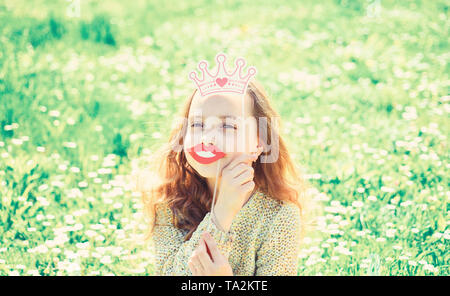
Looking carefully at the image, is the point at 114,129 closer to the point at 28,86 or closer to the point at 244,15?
the point at 28,86

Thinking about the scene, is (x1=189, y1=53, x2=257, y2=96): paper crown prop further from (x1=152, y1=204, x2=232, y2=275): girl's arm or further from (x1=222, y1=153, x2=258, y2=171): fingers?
(x1=152, y1=204, x2=232, y2=275): girl's arm

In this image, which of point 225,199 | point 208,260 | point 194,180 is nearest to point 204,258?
point 208,260

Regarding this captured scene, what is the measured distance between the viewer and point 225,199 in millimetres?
1525

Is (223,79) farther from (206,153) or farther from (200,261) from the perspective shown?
(200,261)

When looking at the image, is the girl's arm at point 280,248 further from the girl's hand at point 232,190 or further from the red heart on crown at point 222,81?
the red heart on crown at point 222,81

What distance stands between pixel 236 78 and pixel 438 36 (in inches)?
184

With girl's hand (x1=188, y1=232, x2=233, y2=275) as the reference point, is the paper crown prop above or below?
above

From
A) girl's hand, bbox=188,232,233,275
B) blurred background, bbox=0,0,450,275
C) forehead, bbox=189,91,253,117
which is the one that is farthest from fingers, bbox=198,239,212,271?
blurred background, bbox=0,0,450,275

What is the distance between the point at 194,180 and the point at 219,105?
13.3 inches

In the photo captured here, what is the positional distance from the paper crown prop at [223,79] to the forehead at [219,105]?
0.08 feet

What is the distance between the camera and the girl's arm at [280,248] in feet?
5.50

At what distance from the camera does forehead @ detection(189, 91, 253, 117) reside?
1.61 meters

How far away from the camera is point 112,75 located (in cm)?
457

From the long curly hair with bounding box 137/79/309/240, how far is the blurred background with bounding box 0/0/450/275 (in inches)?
13.7
